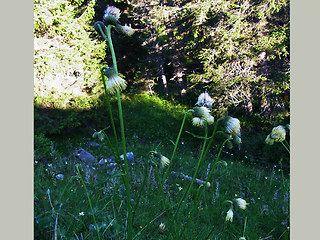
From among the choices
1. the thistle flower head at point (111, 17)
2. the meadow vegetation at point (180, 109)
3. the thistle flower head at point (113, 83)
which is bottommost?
the meadow vegetation at point (180, 109)

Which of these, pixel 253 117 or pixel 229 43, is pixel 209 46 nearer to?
pixel 229 43

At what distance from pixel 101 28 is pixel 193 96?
6919 mm

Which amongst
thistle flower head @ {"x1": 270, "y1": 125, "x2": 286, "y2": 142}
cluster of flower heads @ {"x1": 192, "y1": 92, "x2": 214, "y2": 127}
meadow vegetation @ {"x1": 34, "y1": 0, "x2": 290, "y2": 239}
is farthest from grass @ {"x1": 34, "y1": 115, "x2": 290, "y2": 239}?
thistle flower head @ {"x1": 270, "y1": 125, "x2": 286, "y2": 142}

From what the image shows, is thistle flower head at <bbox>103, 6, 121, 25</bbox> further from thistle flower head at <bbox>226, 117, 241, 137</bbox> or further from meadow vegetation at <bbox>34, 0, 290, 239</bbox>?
meadow vegetation at <bbox>34, 0, 290, 239</bbox>

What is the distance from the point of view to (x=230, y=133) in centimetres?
84

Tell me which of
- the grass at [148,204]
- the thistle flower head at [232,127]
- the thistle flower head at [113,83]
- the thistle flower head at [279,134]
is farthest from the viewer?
the grass at [148,204]

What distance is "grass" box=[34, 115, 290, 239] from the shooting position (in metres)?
1.38

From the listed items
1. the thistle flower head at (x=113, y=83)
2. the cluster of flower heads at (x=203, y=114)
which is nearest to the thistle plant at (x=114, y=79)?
the thistle flower head at (x=113, y=83)

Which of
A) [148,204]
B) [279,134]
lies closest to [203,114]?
[279,134]

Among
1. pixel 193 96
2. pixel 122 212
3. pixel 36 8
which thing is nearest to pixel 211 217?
pixel 122 212

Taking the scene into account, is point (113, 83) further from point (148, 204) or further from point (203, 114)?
point (148, 204)

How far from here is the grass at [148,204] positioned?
1.38m

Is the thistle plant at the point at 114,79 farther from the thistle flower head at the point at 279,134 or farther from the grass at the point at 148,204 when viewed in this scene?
the thistle flower head at the point at 279,134

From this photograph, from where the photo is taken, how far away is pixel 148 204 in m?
2.04
